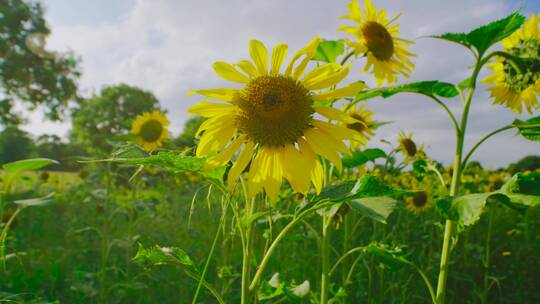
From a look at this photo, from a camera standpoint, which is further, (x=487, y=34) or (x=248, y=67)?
(x=487, y=34)

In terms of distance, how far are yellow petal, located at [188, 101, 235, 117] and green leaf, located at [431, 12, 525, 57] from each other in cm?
82

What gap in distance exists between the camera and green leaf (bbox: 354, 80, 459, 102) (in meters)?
1.61

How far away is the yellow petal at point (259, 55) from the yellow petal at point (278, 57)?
24mm

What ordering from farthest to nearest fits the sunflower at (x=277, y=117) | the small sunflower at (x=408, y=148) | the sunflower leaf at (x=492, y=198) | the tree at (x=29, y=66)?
the tree at (x=29, y=66) < the small sunflower at (x=408, y=148) < the sunflower at (x=277, y=117) < the sunflower leaf at (x=492, y=198)

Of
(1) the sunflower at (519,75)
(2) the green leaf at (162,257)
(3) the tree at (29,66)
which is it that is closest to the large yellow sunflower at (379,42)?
(1) the sunflower at (519,75)

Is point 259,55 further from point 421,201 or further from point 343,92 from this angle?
point 421,201

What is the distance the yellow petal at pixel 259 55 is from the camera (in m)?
1.40

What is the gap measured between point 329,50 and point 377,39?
0.91 meters

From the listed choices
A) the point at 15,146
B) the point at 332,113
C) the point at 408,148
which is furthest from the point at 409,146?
the point at 15,146

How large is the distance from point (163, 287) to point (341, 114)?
3.12 m

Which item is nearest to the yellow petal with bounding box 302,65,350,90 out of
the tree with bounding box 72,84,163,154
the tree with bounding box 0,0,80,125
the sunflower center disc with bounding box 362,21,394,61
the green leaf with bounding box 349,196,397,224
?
the green leaf with bounding box 349,196,397,224

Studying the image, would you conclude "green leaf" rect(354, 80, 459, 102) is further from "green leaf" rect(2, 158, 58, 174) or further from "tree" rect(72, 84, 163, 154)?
"tree" rect(72, 84, 163, 154)

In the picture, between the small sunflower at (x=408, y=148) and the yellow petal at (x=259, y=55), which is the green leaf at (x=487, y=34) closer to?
the yellow petal at (x=259, y=55)

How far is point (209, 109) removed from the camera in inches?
55.1
